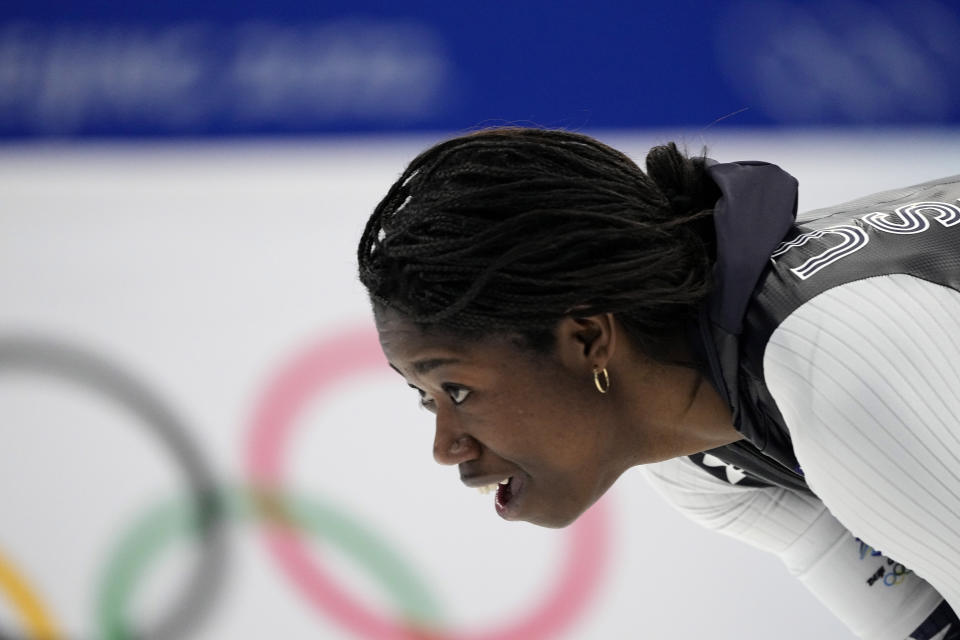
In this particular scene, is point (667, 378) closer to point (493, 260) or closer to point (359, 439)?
point (493, 260)

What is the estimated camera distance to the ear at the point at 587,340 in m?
1.05

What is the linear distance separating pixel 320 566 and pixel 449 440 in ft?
3.14

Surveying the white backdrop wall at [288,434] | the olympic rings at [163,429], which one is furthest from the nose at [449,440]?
the olympic rings at [163,429]

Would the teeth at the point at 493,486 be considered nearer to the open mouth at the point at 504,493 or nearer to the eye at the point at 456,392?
the open mouth at the point at 504,493

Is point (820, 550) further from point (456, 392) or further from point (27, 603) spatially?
point (27, 603)

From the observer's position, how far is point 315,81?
85.0 inches

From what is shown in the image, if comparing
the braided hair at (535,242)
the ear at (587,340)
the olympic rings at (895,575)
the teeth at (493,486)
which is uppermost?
the braided hair at (535,242)

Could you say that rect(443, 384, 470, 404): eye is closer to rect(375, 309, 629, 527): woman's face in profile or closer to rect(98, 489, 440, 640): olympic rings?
rect(375, 309, 629, 527): woman's face in profile

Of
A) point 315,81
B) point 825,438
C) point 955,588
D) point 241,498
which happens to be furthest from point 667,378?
point 315,81

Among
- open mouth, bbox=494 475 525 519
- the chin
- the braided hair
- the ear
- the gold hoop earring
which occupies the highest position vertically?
the braided hair

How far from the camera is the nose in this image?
1.13 metres

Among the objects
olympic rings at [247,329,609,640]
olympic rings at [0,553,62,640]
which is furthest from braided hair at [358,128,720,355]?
olympic rings at [0,553,62,640]

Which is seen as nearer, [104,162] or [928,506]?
[928,506]

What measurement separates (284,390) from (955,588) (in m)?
1.33
